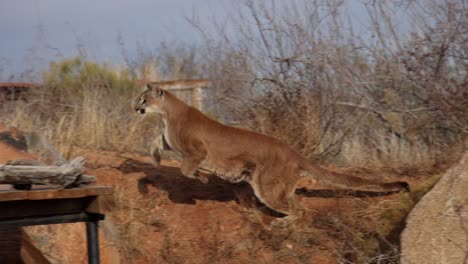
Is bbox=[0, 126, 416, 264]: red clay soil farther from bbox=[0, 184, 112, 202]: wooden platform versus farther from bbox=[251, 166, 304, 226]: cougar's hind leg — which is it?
bbox=[0, 184, 112, 202]: wooden platform

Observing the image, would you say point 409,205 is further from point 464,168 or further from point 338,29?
point 338,29

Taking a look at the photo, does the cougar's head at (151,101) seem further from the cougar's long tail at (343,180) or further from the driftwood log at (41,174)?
the driftwood log at (41,174)

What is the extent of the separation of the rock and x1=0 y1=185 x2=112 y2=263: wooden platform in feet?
8.79

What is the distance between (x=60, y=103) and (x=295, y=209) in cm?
606

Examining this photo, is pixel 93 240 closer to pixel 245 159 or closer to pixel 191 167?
pixel 191 167

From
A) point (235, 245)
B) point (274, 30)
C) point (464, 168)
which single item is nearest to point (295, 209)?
point (235, 245)

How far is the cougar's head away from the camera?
371 inches

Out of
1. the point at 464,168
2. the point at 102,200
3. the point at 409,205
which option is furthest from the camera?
the point at 409,205

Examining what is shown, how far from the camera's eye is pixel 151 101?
372 inches

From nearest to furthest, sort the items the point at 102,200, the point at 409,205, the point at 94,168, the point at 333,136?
the point at 102,200, the point at 409,205, the point at 94,168, the point at 333,136

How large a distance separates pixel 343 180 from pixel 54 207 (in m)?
4.52

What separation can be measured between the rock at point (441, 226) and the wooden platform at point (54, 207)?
8.79ft

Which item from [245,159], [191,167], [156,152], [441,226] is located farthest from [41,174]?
[156,152]

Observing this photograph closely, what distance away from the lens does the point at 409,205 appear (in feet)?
25.7
